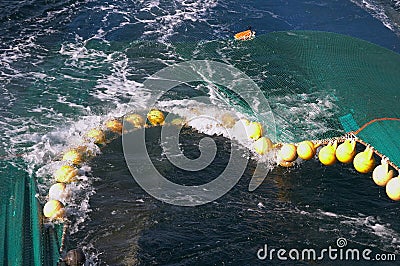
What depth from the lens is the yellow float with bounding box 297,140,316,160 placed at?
10.9 m

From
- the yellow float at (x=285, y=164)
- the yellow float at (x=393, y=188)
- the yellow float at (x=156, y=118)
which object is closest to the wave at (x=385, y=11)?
the yellow float at (x=285, y=164)

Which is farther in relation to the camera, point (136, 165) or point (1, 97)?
point (1, 97)

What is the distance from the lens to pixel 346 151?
34.9ft

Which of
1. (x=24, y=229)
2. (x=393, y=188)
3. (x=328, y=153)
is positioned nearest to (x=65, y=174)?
(x=24, y=229)

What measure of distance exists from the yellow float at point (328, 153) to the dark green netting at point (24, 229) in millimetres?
6369

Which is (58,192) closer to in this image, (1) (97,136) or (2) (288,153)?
(1) (97,136)

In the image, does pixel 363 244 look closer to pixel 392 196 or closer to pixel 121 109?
pixel 392 196

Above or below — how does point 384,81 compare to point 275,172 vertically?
above

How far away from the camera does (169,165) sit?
1151 cm

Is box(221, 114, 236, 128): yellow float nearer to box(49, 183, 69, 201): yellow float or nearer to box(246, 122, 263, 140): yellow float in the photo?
box(246, 122, 263, 140): yellow float

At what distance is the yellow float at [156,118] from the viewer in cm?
1270

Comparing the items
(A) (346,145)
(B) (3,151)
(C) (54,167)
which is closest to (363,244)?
(A) (346,145)

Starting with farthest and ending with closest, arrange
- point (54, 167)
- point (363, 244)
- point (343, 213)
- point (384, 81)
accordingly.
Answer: point (384, 81) → point (54, 167) → point (343, 213) → point (363, 244)

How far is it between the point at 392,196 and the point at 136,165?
623 cm
